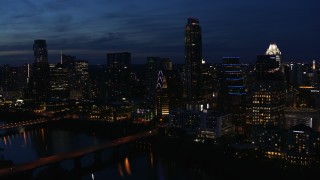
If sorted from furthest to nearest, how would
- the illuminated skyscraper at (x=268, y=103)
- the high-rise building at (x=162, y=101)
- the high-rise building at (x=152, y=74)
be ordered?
the high-rise building at (x=152, y=74)
the high-rise building at (x=162, y=101)
the illuminated skyscraper at (x=268, y=103)

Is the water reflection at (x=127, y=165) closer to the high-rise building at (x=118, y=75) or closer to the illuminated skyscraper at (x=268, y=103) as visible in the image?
the illuminated skyscraper at (x=268, y=103)

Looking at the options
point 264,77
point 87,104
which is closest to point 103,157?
point 264,77

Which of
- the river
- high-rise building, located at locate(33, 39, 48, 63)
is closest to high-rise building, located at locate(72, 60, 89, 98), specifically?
high-rise building, located at locate(33, 39, 48, 63)

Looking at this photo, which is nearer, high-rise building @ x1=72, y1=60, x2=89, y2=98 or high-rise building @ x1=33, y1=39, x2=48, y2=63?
high-rise building @ x1=72, y1=60, x2=89, y2=98

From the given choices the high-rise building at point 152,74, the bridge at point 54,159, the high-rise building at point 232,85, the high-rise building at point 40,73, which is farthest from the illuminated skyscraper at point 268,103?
the high-rise building at point 40,73

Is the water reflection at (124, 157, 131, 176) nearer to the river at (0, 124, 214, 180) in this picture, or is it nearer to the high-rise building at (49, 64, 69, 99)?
the river at (0, 124, 214, 180)

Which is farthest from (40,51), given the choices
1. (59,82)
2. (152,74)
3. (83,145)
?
(83,145)
